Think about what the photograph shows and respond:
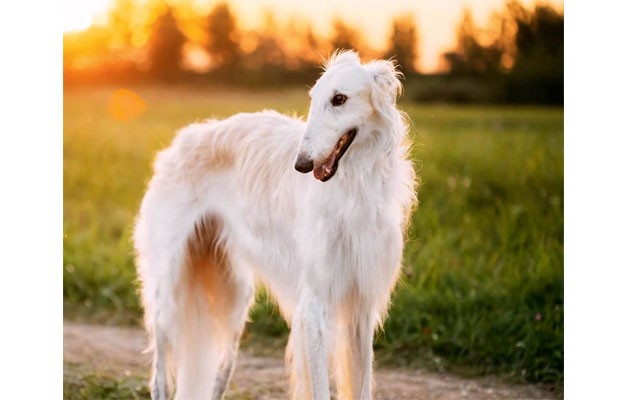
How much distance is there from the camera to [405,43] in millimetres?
4730

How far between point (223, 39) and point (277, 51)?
32 cm

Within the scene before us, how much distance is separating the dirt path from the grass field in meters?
0.12

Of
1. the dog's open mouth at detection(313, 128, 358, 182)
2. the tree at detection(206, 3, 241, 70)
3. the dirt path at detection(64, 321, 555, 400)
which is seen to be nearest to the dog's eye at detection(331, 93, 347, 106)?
the dog's open mouth at detection(313, 128, 358, 182)

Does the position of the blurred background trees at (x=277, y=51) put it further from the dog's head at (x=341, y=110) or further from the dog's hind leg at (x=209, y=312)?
the dog's head at (x=341, y=110)

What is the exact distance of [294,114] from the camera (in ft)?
12.3

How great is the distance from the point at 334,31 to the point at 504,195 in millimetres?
1266

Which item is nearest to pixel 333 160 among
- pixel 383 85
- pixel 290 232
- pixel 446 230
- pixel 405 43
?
pixel 383 85

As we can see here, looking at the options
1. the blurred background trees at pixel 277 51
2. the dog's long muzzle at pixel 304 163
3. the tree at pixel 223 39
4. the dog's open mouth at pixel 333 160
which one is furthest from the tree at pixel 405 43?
the dog's long muzzle at pixel 304 163

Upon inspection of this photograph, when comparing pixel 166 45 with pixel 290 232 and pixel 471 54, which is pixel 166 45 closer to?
pixel 471 54

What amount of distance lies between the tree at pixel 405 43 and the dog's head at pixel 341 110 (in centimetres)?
162

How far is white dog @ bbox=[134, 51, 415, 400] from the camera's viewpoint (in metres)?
3.07

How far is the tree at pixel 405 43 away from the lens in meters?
4.65
